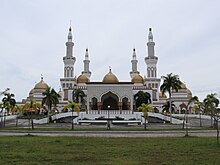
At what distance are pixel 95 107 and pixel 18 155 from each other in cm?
5751

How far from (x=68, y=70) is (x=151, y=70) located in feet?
76.8

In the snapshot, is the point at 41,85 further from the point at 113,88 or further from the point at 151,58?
the point at 151,58

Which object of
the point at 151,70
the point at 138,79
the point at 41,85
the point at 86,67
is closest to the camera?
the point at 151,70

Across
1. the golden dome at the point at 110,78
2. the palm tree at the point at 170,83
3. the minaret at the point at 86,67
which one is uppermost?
the minaret at the point at 86,67

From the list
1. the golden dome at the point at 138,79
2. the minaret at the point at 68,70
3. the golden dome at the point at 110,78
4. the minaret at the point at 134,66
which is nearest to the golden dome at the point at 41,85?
the minaret at the point at 68,70

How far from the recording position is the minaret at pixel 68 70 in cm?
7915

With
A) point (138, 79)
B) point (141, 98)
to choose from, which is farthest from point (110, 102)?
point (138, 79)

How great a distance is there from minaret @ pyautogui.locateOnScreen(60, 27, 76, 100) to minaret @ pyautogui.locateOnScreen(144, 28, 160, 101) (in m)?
20.9

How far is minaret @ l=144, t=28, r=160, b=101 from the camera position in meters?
79.5

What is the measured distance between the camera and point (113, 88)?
66375mm

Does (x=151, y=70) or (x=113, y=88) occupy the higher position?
(x=151, y=70)

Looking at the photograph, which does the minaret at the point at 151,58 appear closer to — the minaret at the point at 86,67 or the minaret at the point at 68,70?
the minaret at the point at 68,70

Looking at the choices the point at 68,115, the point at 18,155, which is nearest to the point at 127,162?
the point at 18,155

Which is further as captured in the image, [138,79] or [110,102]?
[138,79]
